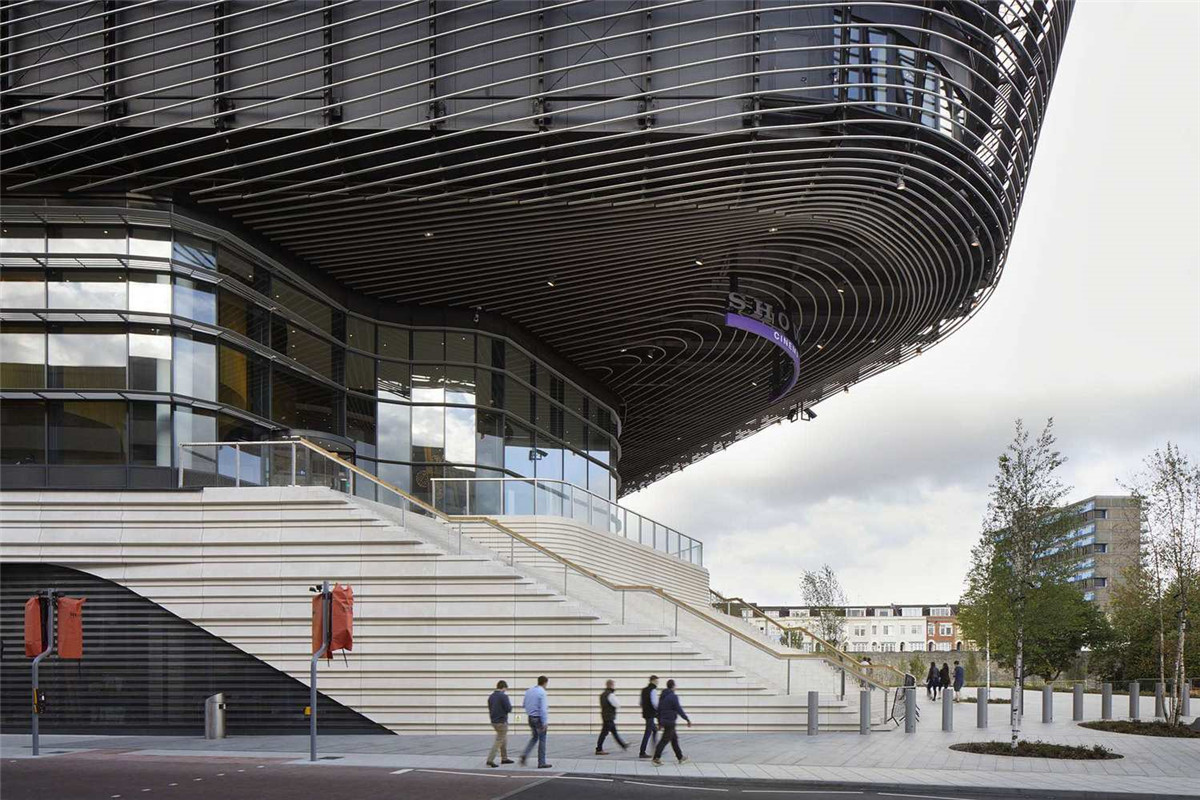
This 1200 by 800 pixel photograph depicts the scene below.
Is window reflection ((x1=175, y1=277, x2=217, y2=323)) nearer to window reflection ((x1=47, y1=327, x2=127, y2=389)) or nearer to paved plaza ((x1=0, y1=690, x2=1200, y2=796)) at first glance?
window reflection ((x1=47, y1=327, x2=127, y2=389))

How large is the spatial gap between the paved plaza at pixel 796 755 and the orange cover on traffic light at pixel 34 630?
1.69 metres

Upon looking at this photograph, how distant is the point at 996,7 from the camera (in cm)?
2830

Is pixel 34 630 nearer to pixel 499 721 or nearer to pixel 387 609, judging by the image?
pixel 387 609

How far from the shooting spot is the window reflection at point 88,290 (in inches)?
1036

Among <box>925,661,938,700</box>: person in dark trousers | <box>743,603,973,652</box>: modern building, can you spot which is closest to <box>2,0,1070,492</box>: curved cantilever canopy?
<box>925,661,938,700</box>: person in dark trousers

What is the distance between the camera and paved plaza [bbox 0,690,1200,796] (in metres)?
17.6

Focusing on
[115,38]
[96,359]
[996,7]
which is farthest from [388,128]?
[996,7]

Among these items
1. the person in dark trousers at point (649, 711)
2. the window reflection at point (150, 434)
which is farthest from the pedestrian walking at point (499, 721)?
the window reflection at point (150, 434)

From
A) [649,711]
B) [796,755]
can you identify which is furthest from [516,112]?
[796,755]

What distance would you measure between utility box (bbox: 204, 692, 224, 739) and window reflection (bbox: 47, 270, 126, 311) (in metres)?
8.45

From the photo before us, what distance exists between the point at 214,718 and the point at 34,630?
4.27m

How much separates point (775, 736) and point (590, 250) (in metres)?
12.9

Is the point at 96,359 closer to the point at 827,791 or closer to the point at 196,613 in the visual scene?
the point at 196,613

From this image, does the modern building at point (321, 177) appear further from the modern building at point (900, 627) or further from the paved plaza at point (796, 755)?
the modern building at point (900, 627)
